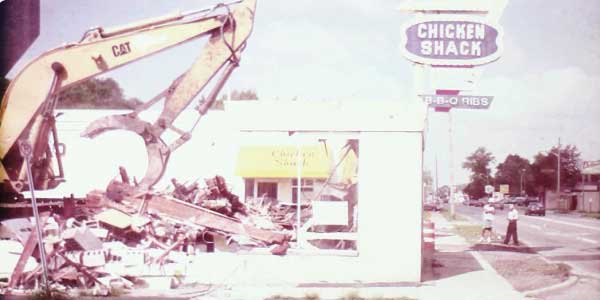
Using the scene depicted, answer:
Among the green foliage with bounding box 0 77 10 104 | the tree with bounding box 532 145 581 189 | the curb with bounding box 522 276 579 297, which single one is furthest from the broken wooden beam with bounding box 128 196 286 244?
the tree with bounding box 532 145 581 189

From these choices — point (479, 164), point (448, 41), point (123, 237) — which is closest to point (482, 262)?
point (448, 41)

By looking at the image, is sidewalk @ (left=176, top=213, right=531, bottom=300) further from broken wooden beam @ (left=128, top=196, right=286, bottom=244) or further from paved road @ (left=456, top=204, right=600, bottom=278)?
paved road @ (left=456, top=204, right=600, bottom=278)

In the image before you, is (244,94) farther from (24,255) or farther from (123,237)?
(24,255)

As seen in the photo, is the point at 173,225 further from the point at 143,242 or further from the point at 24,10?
the point at 24,10

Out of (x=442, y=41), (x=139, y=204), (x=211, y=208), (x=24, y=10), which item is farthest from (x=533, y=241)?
(x=24, y=10)

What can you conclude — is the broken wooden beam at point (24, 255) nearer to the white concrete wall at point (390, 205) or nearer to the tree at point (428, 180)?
the white concrete wall at point (390, 205)

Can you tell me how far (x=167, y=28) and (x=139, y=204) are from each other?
3125 millimetres

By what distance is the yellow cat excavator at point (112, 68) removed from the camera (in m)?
12.3

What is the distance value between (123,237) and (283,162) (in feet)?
12.5

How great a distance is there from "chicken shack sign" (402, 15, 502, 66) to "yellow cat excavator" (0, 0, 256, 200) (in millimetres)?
3168

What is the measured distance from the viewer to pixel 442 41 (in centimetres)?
1401

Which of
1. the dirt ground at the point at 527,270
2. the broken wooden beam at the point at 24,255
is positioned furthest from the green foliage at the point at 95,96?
the dirt ground at the point at 527,270

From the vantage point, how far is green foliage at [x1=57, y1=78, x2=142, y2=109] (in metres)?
12.8

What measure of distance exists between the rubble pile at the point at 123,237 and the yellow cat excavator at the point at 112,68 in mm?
584
